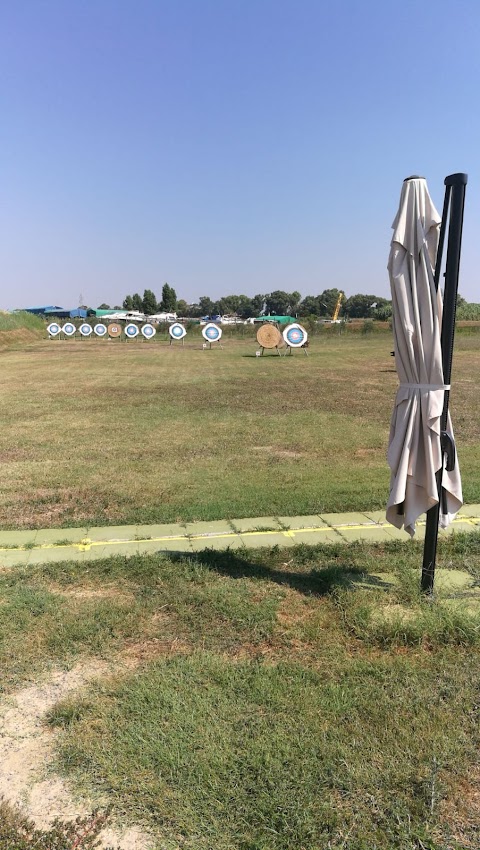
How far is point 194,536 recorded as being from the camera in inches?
184

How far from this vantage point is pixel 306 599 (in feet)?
11.6

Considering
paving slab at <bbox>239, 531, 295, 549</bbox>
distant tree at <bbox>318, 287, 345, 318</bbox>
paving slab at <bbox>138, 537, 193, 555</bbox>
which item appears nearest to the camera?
paving slab at <bbox>138, 537, 193, 555</bbox>

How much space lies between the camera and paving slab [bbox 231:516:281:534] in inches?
191

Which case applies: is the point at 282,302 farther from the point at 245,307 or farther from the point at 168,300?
the point at 168,300

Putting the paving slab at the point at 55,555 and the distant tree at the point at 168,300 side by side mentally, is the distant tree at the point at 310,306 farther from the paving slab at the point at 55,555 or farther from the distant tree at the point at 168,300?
the paving slab at the point at 55,555

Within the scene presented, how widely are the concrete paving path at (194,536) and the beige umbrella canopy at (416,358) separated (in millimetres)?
1312

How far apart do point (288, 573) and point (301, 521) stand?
1.12 meters

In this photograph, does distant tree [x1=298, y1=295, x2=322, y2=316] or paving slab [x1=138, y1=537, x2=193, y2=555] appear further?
distant tree [x1=298, y1=295, x2=322, y2=316]

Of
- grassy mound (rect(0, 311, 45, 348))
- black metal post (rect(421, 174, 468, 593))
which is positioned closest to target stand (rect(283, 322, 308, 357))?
grassy mound (rect(0, 311, 45, 348))

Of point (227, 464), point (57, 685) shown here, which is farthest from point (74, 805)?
point (227, 464)

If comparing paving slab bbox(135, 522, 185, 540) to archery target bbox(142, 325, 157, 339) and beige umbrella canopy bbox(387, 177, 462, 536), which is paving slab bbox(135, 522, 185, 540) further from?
archery target bbox(142, 325, 157, 339)

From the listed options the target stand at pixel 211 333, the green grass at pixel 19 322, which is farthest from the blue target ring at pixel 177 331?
the green grass at pixel 19 322

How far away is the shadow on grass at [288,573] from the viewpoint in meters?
3.67

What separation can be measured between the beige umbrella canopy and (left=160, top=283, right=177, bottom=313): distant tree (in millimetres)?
111212
